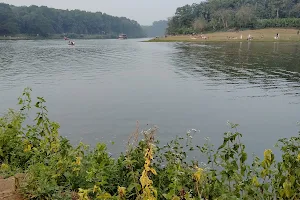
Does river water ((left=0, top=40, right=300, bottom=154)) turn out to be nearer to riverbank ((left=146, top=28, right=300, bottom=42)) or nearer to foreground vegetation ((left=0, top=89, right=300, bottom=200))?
foreground vegetation ((left=0, top=89, right=300, bottom=200))

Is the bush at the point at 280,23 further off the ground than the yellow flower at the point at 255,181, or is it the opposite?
the bush at the point at 280,23

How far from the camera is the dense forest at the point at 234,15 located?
101312 millimetres

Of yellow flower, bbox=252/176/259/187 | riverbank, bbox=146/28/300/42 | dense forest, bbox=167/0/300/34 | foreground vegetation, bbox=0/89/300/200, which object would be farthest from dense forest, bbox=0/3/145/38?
yellow flower, bbox=252/176/259/187

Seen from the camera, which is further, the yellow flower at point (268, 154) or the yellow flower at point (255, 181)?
the yellow flower at point (255, 181)

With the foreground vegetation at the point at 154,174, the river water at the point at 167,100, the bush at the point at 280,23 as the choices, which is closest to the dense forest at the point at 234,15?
the bush at the point at 280,23

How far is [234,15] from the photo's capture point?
4220 inches

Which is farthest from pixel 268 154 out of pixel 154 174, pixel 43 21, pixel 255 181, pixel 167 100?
pixel 43 21

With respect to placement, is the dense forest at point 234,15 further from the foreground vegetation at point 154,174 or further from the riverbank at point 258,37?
the foreground vegetation at point 154,174

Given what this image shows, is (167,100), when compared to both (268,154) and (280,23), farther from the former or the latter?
(280,23)

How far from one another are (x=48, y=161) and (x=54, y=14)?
180 m

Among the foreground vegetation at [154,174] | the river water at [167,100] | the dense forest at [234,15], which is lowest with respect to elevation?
the river water at [167,100]

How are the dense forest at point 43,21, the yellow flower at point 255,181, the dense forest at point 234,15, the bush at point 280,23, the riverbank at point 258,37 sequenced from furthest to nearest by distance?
the dense forest at point 43,21
the dense forest at point 234,15
the bush at point 280,23
the riverbank at point 258,37
the yellow flower at point 255,181

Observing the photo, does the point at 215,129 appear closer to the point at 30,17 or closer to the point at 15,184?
the point at 15,184

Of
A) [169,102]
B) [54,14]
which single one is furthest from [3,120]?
[54,14]
